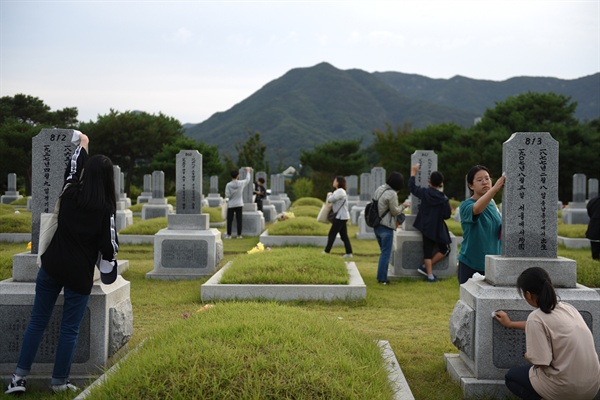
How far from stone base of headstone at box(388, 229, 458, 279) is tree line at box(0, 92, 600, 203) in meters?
22.2

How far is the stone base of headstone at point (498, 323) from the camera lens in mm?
4156

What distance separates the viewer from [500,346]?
418 centimetres

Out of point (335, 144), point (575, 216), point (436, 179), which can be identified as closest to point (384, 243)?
point (436, 179)

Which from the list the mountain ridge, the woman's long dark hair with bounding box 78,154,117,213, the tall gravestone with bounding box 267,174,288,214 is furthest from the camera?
the mountain ridge

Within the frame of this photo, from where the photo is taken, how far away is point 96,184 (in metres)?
3.91

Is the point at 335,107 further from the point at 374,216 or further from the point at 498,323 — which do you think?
the point at 498,323

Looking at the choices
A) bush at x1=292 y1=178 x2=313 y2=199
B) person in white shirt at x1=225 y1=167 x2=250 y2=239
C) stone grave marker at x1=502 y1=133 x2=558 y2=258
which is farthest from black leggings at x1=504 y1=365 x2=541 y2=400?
bush at x1=292 y1=178 x2=313 y2=199

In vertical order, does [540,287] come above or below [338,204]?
below

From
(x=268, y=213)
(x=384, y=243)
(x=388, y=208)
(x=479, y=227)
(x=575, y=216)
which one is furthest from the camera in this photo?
(x=268, y=213)

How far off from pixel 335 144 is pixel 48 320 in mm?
40090

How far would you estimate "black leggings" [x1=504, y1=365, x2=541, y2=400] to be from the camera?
3.63 metres

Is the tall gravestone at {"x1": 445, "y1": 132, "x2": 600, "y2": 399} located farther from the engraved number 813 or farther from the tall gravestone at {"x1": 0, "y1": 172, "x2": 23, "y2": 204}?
the tall gravestone at {"x1": 0, "y1": 172, "x2": 23, "y2": 204}

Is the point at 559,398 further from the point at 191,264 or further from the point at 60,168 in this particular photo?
the point at 191,264

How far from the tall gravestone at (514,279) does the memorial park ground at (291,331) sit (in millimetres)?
301
